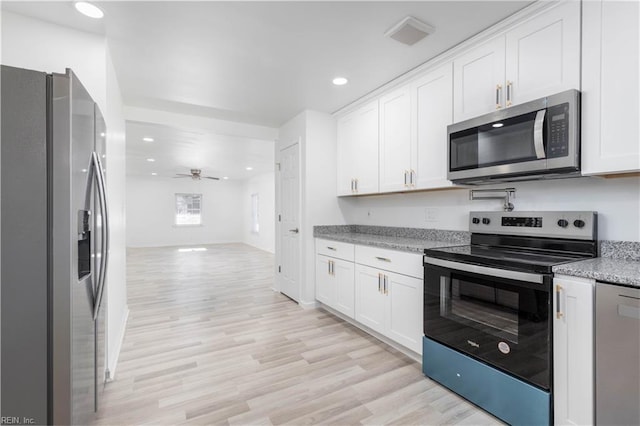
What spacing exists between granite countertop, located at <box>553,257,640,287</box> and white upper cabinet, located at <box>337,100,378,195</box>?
1.86 metres

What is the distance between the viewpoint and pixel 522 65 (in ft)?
6.34

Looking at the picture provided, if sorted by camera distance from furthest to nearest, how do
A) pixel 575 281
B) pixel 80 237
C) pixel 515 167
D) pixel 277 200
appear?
pixel 277 200 → pixel 515 167 → pixel 575 281 → pixel 80 237

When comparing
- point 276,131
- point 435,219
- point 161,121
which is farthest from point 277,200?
point 435,219

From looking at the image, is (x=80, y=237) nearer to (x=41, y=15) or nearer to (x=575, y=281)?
(x=41, y=15)

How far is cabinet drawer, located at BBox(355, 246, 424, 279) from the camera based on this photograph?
233 cm

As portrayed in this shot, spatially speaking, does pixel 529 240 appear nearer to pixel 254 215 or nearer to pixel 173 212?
pixel 254 215

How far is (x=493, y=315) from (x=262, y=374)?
5.29 ft

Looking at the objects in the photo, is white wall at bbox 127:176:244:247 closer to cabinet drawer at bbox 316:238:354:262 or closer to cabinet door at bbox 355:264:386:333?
cabinet drawer at bbox 316:238:354:262

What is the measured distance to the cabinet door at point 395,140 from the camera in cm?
282

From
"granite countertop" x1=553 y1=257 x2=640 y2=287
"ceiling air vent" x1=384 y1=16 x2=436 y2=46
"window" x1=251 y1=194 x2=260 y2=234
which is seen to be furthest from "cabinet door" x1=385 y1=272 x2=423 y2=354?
"window" x1=251 y1=194 x2=260 y2=234

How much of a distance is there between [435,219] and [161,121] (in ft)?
11.1

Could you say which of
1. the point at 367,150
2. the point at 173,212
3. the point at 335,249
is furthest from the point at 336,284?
the point at 173,212

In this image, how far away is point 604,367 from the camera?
1345mm

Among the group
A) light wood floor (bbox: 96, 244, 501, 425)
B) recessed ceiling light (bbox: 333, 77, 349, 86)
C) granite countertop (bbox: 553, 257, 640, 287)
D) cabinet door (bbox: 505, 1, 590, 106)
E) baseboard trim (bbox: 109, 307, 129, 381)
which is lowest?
light wood floor (bbox: 96, 244, 501, 425)
